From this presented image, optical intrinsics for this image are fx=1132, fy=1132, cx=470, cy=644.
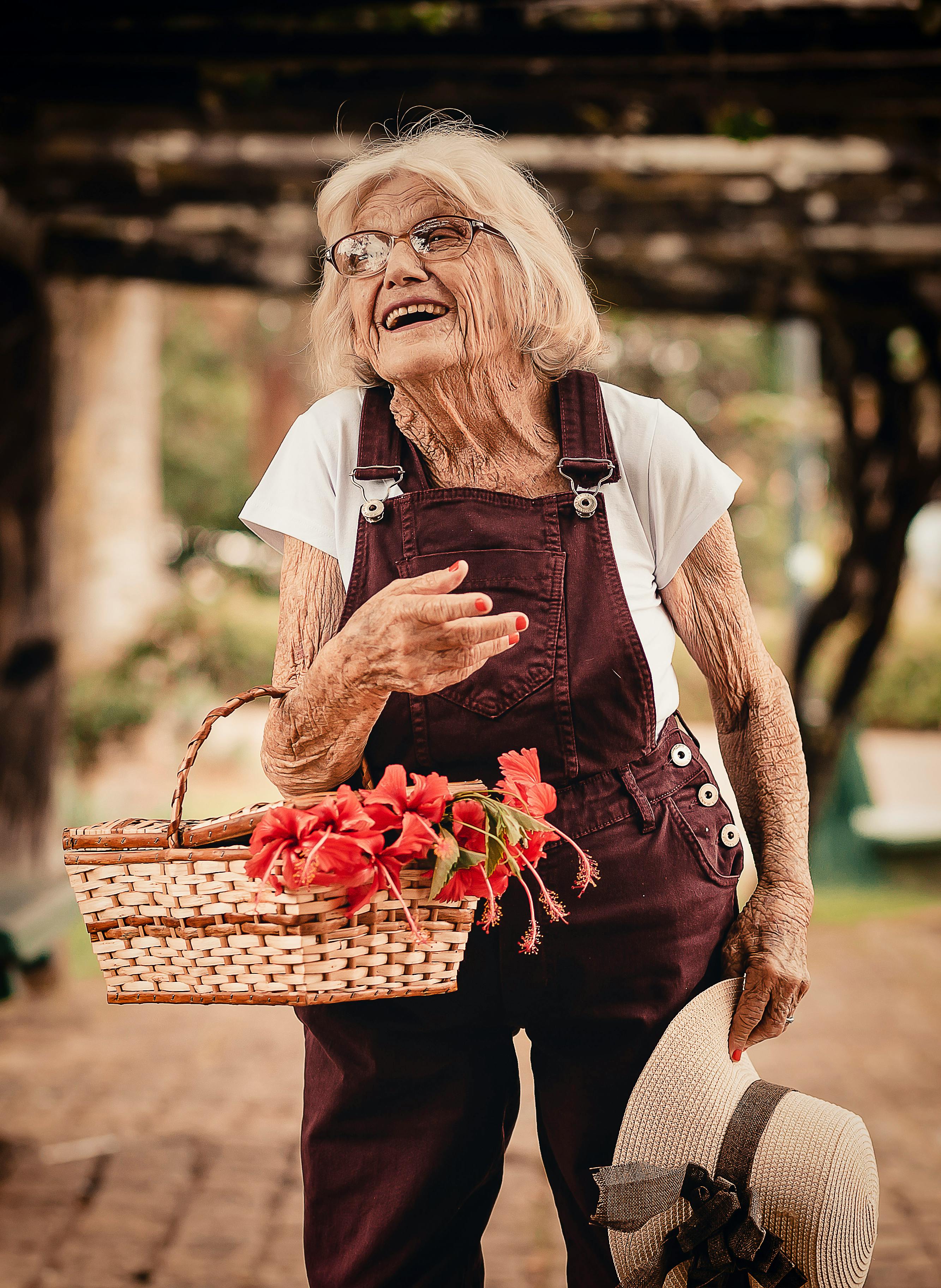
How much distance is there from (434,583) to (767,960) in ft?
2.71

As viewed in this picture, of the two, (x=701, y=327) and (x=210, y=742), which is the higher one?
(x=701, y=327)

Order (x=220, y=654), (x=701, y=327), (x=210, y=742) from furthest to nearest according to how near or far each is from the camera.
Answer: (x=701, y=327), (x=210, y=742), (x=220, y=654)

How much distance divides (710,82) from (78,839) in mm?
2923

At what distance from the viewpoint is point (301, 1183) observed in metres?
3.69

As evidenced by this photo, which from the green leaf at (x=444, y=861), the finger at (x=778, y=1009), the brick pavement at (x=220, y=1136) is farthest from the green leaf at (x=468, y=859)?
the brick pavement at (x=220, y=1136)

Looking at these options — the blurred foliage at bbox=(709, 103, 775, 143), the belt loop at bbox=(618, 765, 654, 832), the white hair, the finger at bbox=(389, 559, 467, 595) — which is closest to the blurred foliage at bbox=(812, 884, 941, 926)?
the blurred foliage at bbox=(709, 103, 775, 143)

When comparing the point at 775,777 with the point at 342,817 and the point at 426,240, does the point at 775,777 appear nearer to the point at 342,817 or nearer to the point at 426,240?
the point at 342,817

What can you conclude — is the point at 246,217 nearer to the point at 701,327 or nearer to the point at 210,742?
the point at 210,742

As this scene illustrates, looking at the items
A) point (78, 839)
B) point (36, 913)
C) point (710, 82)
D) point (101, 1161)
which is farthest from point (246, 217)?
point (78, 839)

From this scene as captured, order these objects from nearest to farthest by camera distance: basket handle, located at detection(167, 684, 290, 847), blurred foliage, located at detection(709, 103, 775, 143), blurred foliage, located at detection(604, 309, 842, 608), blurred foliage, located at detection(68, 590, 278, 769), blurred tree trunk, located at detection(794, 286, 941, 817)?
basket handle, located at detection(167, 684, 290, 847), blurred foliage, located at detection(709, 103, 775, 143), blurred tree trunk, located at detection(794, 286, 941, 817), blurred foliage, located at detection(68, 590, 278, 769), blurred foliage, located at detection(604, 309, 842, 608)

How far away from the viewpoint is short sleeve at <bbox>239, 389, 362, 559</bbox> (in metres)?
1.66

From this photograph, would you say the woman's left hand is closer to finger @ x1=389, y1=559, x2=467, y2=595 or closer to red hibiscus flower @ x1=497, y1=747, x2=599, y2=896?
red hibiscus flower @ x1=497, y1=747, x2=599, y2=896

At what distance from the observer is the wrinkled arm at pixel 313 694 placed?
150 cm

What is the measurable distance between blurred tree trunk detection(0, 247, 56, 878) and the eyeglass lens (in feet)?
12.2
